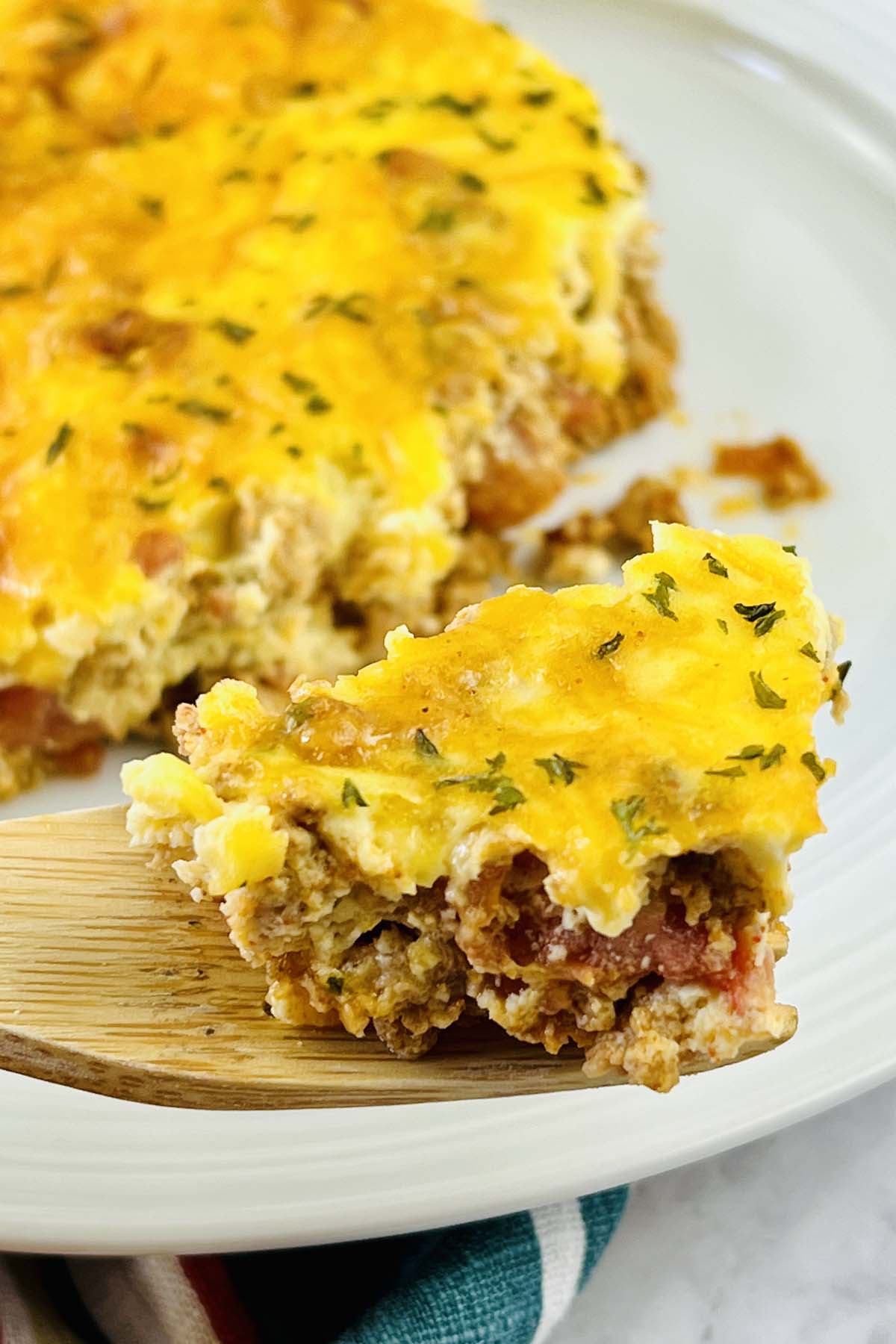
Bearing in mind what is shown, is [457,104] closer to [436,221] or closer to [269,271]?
[436,221]

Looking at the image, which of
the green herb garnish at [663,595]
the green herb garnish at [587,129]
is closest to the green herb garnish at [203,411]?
the green herb garnish at [587,129]

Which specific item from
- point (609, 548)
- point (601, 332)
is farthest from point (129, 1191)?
point (601, 332)

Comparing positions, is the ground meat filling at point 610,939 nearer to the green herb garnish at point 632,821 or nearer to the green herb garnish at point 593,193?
the green herb garnish at point 632,821

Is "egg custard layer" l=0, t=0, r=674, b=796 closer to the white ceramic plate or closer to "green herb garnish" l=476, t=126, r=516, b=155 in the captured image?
"green herb garnish" l=476, t=126, r=516, b=155

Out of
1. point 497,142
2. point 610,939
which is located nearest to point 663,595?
point 610,939

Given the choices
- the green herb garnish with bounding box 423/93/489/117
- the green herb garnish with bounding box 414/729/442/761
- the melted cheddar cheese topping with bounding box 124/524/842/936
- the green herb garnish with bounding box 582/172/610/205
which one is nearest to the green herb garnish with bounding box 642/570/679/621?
the melted cheddar cheese topping with bounding box 124/524/842/936

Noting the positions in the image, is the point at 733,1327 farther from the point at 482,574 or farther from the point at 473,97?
the point at 473,97
